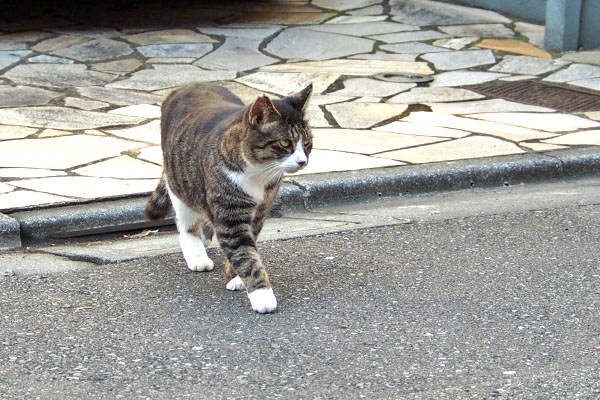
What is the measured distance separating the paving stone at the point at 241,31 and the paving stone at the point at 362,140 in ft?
9.94

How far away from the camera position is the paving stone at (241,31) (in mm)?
9008

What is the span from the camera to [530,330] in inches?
134

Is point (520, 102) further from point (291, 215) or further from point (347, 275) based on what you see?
point (347, 275)

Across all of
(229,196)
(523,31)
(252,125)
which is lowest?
(523,31)

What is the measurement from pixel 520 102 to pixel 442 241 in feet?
9.01

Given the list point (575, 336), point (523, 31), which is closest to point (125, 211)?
point (575, 336)

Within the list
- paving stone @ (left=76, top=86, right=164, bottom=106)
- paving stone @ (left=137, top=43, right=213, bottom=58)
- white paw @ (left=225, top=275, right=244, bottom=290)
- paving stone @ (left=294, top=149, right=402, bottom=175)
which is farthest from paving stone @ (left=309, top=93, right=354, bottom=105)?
white paw @ (left=225, top=275, right=244, bottom=290)

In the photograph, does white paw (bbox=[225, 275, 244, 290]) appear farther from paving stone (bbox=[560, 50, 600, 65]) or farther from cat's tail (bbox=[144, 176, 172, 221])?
paving stone (bbox=[560, 50, 600, 65])

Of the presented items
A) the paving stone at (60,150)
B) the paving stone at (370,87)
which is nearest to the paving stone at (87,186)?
the paving stone at (60,150)

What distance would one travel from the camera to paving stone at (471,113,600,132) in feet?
20.3

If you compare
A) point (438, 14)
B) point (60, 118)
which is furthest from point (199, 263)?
point (438, 14)

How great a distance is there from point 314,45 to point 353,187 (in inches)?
148

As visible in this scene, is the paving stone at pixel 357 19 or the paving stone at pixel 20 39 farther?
the paving stone at pixel 357 19

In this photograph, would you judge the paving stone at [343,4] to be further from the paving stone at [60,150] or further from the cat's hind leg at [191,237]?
the cat's hind leg at [191,237]
